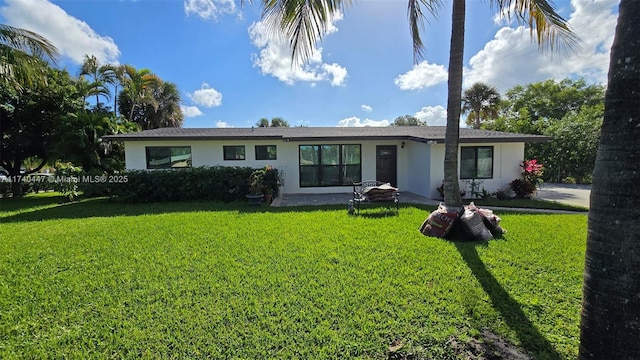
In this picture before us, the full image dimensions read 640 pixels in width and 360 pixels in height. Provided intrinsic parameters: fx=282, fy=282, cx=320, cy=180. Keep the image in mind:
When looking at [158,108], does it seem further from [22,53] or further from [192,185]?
[192,185]

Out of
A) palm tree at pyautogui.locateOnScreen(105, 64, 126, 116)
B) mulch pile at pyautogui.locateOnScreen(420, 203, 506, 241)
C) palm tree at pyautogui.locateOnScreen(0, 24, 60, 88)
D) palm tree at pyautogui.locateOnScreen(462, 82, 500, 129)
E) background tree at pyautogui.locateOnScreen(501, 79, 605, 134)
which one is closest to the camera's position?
mulch pile at pyautogui.locateOnScreen(420, 203, 506, 241)

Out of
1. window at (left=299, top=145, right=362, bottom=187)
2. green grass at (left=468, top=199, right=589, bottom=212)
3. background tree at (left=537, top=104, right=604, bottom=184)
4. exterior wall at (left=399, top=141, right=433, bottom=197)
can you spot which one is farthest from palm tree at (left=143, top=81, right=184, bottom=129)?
background tree at (left=537, top=104, right=604, bottom=184)

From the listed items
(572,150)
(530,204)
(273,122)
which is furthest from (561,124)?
(273,122)

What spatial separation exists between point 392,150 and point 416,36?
7.02 meters

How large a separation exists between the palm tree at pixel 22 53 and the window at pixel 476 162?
52.9ft

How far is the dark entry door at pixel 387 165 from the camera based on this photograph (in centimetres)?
1349

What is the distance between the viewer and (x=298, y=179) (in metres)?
13.2

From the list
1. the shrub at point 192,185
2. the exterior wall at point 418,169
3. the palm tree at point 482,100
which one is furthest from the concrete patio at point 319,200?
the palm tree at point 482,100

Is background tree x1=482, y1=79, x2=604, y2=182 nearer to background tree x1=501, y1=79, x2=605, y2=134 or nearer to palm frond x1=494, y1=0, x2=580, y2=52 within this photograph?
background tree x1=501, y1=79, x2=605, y2=134

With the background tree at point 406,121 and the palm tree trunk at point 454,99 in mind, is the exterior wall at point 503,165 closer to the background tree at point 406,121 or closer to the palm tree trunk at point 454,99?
the palm tree trunk at point 454,99

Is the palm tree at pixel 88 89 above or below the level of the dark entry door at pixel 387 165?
above

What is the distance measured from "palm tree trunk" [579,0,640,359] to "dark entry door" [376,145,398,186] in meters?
11.7

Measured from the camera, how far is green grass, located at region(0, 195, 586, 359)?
9.04ft

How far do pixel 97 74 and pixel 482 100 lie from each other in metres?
26.8
